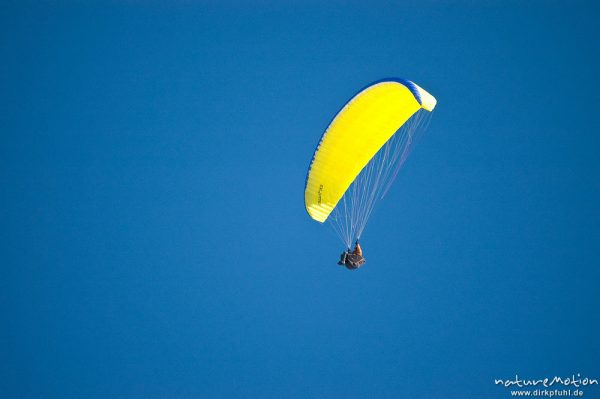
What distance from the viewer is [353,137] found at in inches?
590

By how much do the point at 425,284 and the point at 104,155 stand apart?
53.2 metres

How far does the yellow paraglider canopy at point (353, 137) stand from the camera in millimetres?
13889

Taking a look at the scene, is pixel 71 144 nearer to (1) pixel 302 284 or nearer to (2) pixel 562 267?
(1) pixel 302 284

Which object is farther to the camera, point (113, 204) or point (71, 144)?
point (71, 144)

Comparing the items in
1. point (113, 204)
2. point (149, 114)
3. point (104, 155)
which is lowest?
point (113, 204)

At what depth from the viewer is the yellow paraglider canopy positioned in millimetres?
13889

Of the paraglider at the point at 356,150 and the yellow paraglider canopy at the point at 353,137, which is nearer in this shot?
the yellow paraglider canopy at the point at 353,137

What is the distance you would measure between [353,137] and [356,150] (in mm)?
395

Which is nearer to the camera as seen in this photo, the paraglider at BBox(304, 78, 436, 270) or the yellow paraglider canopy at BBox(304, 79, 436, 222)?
the yellow paraglider canopy at BBox(304, 79, 436, 222)

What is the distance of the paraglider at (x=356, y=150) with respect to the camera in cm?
1402

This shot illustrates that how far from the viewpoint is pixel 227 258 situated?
78375 mm

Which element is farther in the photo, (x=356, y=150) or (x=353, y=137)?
→ (x=356, y=150)

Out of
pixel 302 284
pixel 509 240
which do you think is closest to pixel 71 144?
pixel 302 284

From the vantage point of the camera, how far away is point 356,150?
15.2 m
